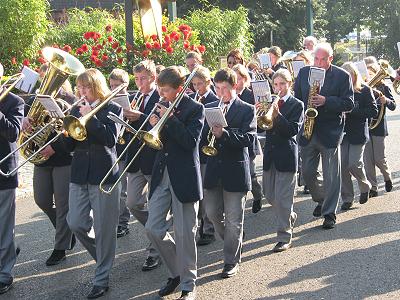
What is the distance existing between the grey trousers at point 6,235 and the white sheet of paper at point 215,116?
6.15 feet

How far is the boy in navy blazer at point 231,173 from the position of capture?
6.06 metres

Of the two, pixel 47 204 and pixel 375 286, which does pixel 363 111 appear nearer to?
pixel 375 286

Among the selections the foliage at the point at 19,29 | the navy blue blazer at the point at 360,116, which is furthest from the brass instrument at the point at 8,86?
the foliage at the point at 19,29

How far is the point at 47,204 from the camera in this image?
22.3 feet

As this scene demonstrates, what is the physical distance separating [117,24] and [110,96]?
465 inches

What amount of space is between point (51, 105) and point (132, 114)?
2.45ft

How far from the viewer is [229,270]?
20.1 feet

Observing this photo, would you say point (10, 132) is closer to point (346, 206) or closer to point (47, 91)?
point (47, 91)

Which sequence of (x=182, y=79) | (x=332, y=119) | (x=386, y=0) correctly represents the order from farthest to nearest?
(x=386, y=0) < (x=332, y=119) < (x=182, y=79)

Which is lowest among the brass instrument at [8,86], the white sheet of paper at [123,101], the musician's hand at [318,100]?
the musician's hand at [318,100]

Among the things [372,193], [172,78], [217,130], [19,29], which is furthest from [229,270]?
[19,29]

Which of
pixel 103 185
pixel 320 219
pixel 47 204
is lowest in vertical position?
pixel 320 219

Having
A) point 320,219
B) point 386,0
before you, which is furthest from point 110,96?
point 386,0

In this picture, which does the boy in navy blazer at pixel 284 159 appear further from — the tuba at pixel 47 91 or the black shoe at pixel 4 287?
the black shoe at pixel 4 287
